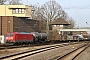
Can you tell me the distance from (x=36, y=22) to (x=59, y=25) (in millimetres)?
46212

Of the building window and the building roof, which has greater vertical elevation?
the building window

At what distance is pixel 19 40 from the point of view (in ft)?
173

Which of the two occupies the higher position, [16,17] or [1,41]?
[16,17]

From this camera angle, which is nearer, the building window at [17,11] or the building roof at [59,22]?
the building window at [17,11]

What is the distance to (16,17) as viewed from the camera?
A: 84.0m

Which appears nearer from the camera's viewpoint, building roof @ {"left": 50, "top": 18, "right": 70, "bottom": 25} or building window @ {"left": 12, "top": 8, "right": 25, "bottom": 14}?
building window @ {"left": 12, "top": 8, "right": 25, "bottom": 14}

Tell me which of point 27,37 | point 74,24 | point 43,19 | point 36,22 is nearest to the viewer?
point 27,37

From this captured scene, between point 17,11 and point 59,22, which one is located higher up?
point 17,11

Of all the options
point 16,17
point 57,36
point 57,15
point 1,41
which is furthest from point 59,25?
point 1,41

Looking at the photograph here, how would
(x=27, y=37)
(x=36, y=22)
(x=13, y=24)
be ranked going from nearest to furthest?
(x=27, y=37) < (x=13, y=24) < (x=36, y=22)

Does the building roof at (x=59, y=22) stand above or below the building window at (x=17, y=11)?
below

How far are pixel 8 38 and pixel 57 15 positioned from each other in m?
66.3

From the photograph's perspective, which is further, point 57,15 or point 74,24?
point 74,24

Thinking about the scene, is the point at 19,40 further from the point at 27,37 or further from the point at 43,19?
the point at 43,19
